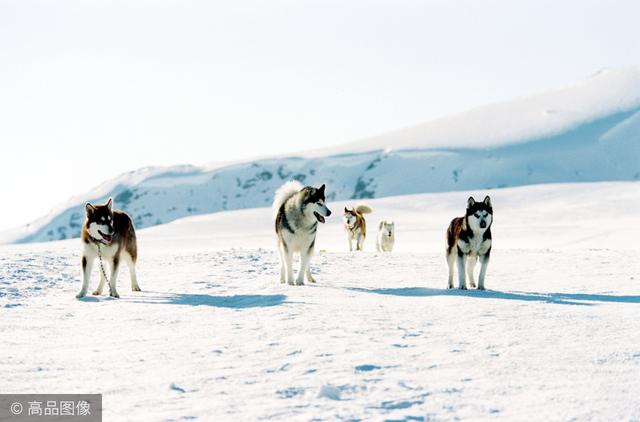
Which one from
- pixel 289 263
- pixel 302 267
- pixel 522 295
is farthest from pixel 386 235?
pixel 522 295

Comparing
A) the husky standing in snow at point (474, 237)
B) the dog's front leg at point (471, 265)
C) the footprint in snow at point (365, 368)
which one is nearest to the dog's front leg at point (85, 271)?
the husky standing in snow at point (474, 237)

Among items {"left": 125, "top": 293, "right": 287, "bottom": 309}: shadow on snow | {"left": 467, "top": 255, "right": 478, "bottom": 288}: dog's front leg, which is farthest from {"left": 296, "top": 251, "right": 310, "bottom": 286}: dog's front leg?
{"left": 467, "top": 255, "right": 478, "bottom": 288}: dog's front leg

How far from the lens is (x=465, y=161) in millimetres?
158750

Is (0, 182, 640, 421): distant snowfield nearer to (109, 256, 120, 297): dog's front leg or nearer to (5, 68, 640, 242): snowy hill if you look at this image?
(109, 256, 120, 297): dog's front leg

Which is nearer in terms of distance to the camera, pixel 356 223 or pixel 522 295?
pixel 522 295

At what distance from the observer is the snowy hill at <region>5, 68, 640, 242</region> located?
493 feet

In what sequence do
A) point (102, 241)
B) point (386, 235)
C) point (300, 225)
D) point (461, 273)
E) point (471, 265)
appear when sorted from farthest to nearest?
point (386, 235) → point (300, 225) → point (471, 265) → point (461, 273) → point (102, 241)

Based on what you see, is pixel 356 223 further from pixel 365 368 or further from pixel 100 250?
pixel 365 368

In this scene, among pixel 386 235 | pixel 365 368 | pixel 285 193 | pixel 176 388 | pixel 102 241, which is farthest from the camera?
pixel 386 235

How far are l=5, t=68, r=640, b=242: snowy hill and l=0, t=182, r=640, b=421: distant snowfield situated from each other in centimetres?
Result: 13596

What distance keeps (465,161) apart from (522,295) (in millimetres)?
151698

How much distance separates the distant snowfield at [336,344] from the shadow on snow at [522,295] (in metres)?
0.03

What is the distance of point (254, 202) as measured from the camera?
616 ft

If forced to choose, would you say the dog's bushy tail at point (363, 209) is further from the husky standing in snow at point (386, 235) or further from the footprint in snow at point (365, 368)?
the footprint in snow at point (365, 368)
